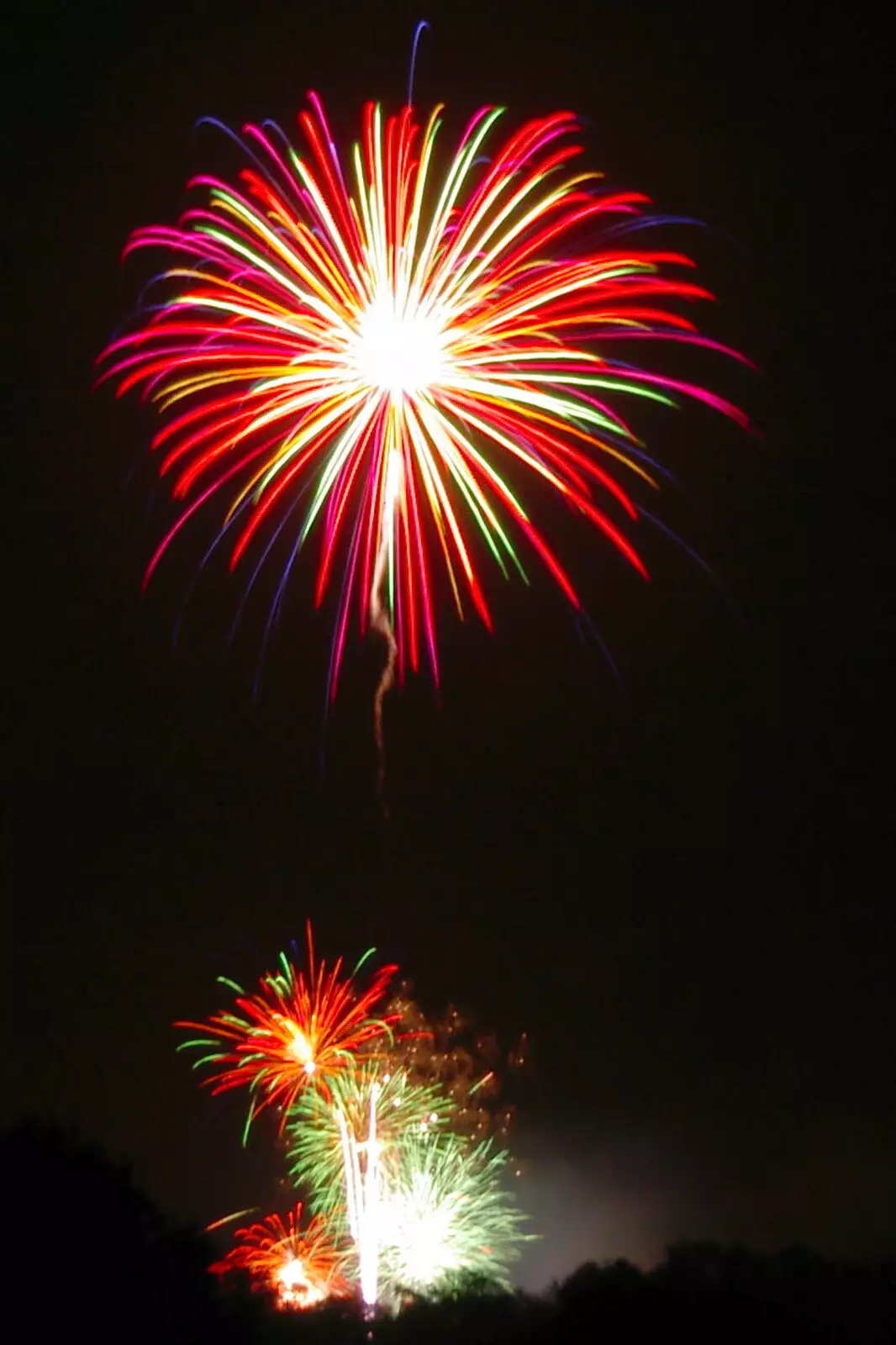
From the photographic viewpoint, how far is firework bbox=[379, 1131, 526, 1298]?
24.3 metres

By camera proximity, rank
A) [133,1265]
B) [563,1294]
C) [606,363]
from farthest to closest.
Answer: [606,363]
[563,1294]
[133,1265]

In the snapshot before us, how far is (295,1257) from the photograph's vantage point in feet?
82.5

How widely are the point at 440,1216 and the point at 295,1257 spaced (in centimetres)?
238

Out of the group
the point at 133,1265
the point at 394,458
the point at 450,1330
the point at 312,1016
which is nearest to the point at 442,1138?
the point at 312,1016

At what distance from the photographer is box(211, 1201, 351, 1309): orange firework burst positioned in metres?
24.2

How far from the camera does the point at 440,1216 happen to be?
24.9m

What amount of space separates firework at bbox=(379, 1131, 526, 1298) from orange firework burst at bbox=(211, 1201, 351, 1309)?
0.88 metres

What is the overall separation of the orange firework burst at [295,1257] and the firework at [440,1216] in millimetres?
882

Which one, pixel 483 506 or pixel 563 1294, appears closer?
pixel 563 1294

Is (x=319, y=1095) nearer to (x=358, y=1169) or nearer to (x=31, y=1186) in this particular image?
(x=358, y=1169)

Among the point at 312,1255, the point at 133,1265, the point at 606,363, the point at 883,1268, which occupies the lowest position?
the point at 133,1265

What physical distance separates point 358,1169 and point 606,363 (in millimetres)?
13645

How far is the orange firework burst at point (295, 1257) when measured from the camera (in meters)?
24.2

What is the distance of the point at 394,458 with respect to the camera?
1638 centimetres
